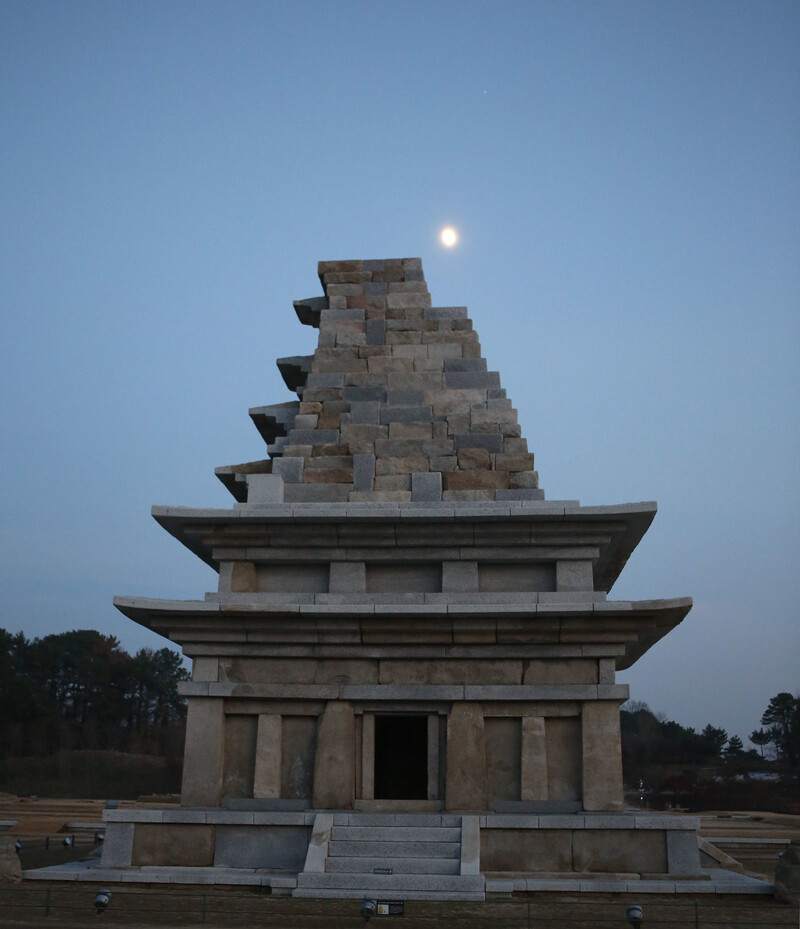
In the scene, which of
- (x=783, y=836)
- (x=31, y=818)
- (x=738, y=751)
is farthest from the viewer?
(x=738, y=751)

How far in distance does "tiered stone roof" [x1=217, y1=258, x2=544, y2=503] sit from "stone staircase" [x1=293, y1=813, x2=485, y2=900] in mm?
4340

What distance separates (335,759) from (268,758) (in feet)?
2.96

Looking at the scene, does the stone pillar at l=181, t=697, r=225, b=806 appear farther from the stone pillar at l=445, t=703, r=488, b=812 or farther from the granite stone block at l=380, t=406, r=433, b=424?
the granite stone block at l=380, t=406, r=433, b=424

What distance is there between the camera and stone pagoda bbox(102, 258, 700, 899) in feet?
37.2

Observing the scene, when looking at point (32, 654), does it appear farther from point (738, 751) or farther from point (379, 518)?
point (379, 518)

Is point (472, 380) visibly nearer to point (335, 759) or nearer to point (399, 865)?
point (335, 759)

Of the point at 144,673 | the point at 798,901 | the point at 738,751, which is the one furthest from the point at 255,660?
the point at 738,751

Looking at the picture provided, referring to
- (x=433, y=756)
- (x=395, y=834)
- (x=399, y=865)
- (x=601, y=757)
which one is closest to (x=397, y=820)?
(x=395, y=834)

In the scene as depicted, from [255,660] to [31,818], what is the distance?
1750 cm

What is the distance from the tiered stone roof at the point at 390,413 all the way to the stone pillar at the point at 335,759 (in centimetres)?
303

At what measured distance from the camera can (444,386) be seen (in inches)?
569

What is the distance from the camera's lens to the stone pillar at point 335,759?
12.0 metres

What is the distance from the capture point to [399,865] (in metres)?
10.6

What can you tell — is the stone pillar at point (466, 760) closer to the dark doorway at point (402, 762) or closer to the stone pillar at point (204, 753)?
the stone pillar at point (204, 753)
